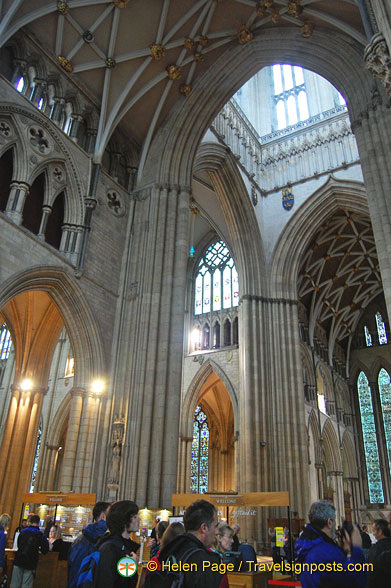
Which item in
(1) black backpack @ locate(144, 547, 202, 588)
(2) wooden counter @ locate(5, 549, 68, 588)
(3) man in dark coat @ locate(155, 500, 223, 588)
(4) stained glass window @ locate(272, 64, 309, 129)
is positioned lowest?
(2) wooden counter @ locate(5, 549, 68, 588)

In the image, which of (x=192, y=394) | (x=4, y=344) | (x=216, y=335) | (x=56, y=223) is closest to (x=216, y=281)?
(x=216, y=335)

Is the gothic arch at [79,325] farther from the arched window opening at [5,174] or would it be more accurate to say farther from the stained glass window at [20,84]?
the stained glass window at [20,84]

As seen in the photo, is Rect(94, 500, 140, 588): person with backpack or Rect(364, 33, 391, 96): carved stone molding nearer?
Rect(94, 500, 140, 588): person with backpack

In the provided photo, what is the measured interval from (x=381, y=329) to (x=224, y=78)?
70.6ft

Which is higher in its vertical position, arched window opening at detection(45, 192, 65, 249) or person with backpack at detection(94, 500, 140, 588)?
arched window opening at detection(45, 192, 65, 249)

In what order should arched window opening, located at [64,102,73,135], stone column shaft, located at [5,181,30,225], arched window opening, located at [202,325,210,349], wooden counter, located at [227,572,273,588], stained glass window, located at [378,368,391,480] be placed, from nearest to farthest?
1. wooden counter, located at [227,572,273,588]
2. stone column shaft, located at [5,181,30,225]
3. arched window opening, located at [64,102,73,135]
4. arched window opening, located at [202,325,210,349]
5. stained glass window, located at [378,368,391,480]

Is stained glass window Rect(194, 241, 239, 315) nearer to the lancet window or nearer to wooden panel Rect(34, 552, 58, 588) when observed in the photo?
the lancet window

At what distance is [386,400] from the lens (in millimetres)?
28594

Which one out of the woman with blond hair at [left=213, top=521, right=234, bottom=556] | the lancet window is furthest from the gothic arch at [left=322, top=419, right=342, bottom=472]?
the woman with blond hair at [left=213, top=521, right=234, bottom=556]

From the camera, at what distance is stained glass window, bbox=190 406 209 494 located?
23953mm

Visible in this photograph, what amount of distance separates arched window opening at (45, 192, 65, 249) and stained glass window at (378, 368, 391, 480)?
24340 millimetres

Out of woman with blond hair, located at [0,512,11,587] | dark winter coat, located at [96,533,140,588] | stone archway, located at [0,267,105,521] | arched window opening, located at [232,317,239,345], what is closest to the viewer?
dark winter coat, located at [96,533,140,588]

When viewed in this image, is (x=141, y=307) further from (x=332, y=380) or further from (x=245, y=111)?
→ (x=332, y=380)

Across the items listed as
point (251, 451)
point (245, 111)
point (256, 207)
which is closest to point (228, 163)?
point (256, 207)
